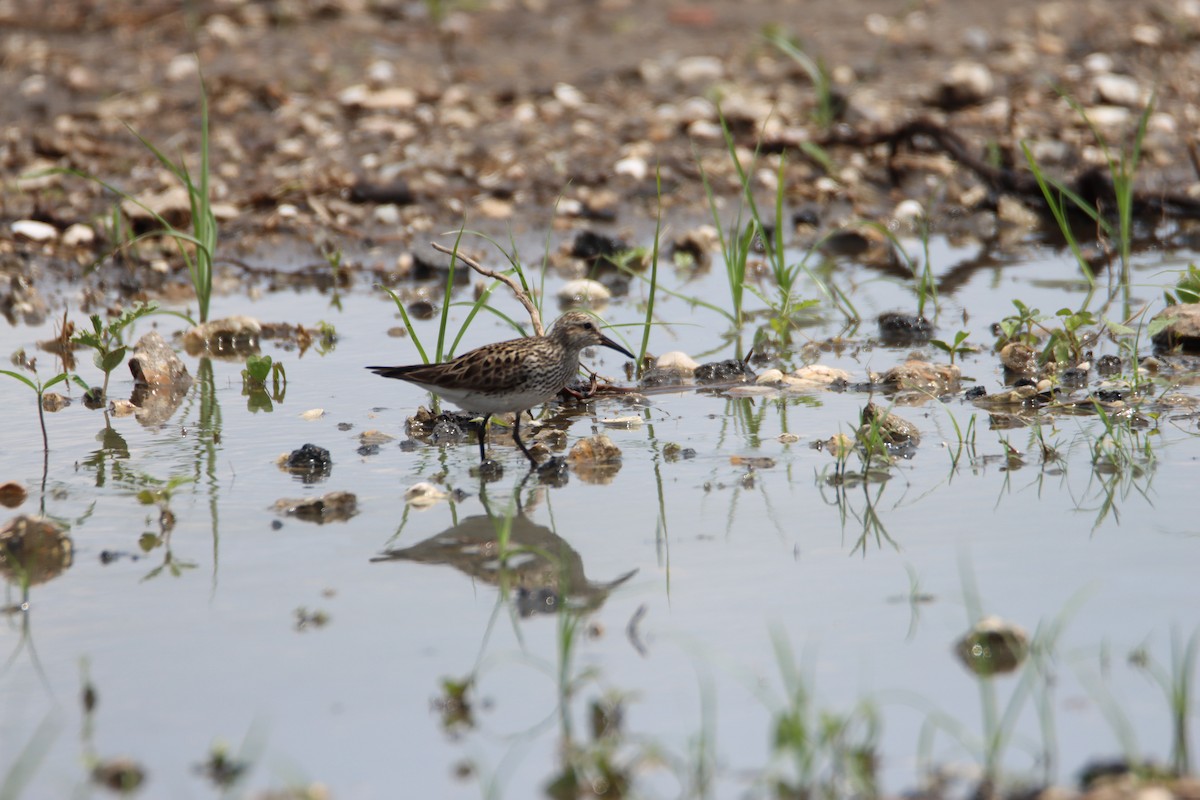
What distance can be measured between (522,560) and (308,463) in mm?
1672

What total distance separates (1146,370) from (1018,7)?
11.8 metres

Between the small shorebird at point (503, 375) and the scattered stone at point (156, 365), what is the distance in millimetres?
1986

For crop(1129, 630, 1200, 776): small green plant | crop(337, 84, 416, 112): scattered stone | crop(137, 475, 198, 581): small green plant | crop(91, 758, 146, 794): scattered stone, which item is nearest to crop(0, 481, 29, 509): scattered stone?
crop(137, 475, 198, 581): small green plant

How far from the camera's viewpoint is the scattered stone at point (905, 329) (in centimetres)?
943

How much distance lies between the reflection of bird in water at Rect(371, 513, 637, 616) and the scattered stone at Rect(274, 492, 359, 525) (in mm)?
534

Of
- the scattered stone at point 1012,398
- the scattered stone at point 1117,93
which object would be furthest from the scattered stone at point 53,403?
the scattered stone at point 1117,93

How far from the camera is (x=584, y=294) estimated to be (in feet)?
34.3

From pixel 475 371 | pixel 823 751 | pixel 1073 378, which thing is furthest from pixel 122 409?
pixel 1073 378

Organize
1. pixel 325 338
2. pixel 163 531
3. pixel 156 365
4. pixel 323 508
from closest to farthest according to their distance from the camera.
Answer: pixel 163 531 < pixel 323 508 < pixel 156 365 < pixel 325 338

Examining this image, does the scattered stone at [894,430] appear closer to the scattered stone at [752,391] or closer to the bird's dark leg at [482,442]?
the scattered stone at [752,391]

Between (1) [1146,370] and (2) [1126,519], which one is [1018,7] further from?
(2) [1126,519]

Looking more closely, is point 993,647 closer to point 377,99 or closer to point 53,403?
point 53,403

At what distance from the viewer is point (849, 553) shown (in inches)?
227

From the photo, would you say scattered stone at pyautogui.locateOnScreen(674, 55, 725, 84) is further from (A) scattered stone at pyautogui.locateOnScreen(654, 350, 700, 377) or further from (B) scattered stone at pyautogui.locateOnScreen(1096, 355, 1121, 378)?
(B) scattered stone at pyautogui.locateOnScreen(1096, 355, 1121, 378)
